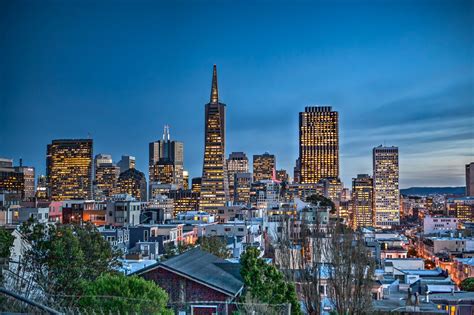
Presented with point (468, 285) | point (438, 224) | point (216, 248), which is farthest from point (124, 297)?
point (438, 224)

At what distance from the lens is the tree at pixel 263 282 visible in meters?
20.7

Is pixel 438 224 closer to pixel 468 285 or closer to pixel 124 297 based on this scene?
pixel 468 285

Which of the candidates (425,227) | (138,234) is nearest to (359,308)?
(138,234)

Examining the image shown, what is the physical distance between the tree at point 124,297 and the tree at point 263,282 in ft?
12.5

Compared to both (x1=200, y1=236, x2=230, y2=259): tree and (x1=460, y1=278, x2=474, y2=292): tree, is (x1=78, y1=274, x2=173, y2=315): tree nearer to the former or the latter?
(x1=200, y1=236, x2=230, y2=259): tree

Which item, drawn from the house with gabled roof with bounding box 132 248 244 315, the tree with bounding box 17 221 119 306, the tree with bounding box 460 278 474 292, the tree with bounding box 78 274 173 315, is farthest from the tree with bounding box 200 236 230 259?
the tree with bounding box 78 274 173 315

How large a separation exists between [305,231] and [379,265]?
92.7 ft

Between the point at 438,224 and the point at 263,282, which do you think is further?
the point at 438,224

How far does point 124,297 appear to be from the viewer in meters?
17.3

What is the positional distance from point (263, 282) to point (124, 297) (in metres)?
5.70

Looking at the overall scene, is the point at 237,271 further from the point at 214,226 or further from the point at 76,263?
the point at 214,226

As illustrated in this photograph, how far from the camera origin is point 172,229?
76.5 meters

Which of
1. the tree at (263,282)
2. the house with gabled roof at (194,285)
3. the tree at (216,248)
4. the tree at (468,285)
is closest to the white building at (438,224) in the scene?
the tree at (468,285)

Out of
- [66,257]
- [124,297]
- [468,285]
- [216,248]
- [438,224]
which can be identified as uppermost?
[66,257]
